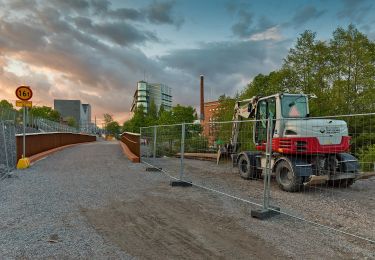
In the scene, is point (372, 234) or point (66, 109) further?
point (66, 109)

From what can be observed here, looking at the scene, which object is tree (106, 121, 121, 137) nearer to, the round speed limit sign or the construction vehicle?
the round speed limit sign

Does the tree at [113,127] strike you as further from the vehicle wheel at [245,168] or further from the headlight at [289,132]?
the headlight at [289,132]

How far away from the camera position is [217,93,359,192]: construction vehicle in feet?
30.4

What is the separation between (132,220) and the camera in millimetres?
6301

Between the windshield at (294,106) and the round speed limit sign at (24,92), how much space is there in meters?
9.52

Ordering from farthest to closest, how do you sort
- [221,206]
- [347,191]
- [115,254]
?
[347,191] < [221,206] < [115,254]

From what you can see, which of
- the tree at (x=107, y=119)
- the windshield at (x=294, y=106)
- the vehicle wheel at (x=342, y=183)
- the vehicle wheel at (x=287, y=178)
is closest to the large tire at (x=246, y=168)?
the vehicle wheel at (x=287, y=178)

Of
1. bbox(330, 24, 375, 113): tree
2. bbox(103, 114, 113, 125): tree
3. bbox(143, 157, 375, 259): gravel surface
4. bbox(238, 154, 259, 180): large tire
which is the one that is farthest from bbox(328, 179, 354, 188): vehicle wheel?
bbox(103, 114, 113, 125): tree

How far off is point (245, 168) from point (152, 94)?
506ft

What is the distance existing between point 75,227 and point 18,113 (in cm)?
2378

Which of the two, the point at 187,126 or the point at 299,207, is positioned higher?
the point at 187,126

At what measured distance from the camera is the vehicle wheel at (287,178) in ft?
31.3

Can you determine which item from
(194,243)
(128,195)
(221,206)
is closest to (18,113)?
(128,195)

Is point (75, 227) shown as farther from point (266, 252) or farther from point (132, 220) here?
point (266, 252)
